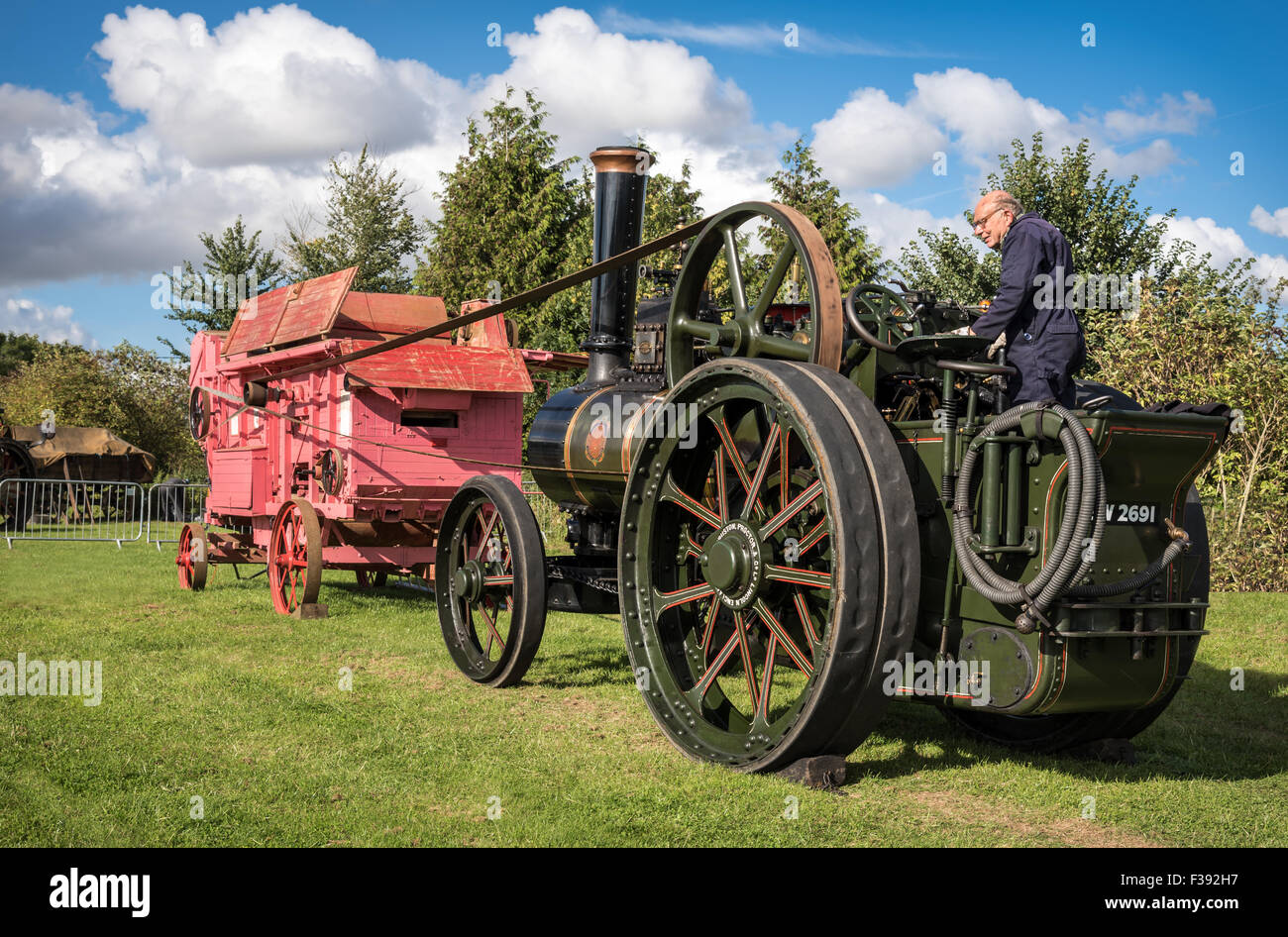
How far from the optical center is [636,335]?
6.95 metres

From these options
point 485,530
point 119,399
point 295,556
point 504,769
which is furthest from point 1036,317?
point 119,399

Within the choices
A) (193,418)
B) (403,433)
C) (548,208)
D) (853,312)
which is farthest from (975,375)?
(548,208)

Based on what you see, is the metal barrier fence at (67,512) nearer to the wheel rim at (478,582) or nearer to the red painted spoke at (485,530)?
the wheel rim at (478,582)

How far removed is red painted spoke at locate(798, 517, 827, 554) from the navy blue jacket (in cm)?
97

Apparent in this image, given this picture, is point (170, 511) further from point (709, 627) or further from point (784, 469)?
point (784, 469)

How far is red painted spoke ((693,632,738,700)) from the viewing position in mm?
5355

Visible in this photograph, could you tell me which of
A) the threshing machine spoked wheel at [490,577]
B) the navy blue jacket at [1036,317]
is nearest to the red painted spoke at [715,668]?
the threshing machine spoked wheel at [490,577]

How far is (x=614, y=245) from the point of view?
7.27 m

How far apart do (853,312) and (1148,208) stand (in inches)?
759

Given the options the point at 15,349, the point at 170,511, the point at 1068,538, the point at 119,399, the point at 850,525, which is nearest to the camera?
the point at 1068,538

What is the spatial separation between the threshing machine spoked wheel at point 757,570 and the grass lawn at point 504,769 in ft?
1.04

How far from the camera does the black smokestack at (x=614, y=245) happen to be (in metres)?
7.21

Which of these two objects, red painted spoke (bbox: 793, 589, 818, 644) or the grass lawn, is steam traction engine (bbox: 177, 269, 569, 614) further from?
red painted spoke (bbox: 793, 589, 818, 644)

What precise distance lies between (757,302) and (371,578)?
337 inches
